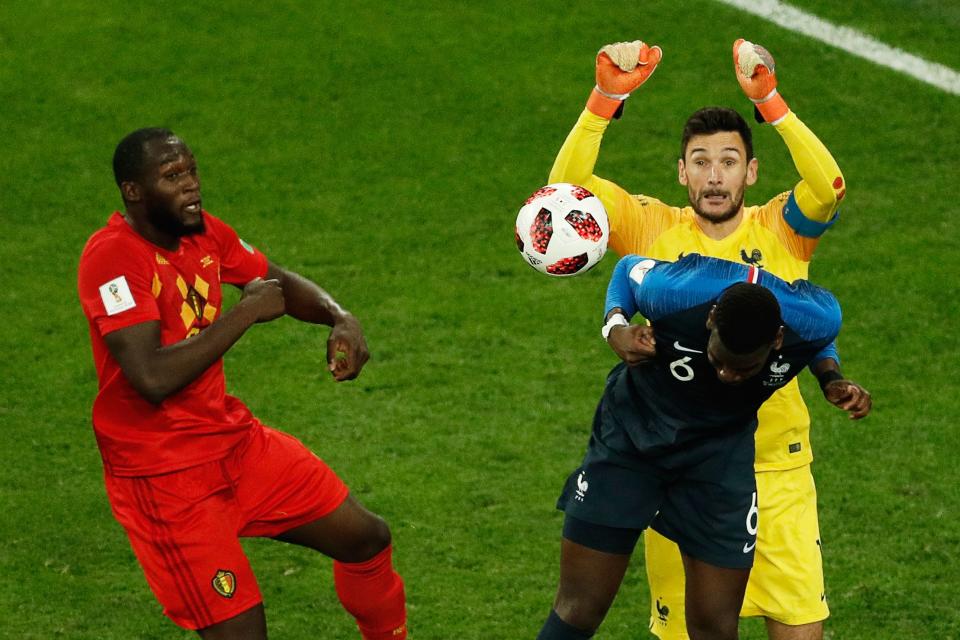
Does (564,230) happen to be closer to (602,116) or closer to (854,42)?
(602,116)

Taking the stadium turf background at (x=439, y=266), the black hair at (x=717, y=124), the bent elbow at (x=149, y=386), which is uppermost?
the black hair at (x=717, y=124)

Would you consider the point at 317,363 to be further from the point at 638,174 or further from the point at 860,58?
the point at 860,58

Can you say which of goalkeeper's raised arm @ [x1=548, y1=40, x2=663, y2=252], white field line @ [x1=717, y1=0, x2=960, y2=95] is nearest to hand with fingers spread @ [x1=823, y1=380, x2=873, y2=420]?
goalkeeper's raised arm @ [x1=548, y1=40, x2=663, y2=252]

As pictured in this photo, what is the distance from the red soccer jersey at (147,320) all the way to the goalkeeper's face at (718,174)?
1908mm

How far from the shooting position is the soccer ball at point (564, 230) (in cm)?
632

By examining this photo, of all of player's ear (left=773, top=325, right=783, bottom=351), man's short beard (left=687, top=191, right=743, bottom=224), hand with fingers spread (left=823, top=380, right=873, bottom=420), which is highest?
man's short beard (left=687, top=191, right=743, bottom=224)

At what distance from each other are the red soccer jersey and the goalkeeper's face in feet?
6.26

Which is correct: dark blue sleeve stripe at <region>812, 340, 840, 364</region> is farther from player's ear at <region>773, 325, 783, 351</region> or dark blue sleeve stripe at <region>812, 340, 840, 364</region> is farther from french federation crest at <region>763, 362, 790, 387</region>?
player's ear at <region>773, 325, 783, 351</region>

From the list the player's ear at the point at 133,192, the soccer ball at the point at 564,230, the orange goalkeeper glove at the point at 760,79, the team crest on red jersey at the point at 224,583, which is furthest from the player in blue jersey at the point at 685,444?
the player's ear at the point at 133,192

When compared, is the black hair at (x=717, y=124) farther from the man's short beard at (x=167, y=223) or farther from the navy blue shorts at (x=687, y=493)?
the man's short beard at (x=167, y=223)

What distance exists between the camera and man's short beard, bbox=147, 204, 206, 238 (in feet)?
20.3

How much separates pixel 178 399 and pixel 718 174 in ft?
7.31

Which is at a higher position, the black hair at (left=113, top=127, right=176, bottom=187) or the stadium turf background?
the black hair at (left=113, top=127, right=176, bottom=187)

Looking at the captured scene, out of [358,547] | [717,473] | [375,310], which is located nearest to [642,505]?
[717,473]
